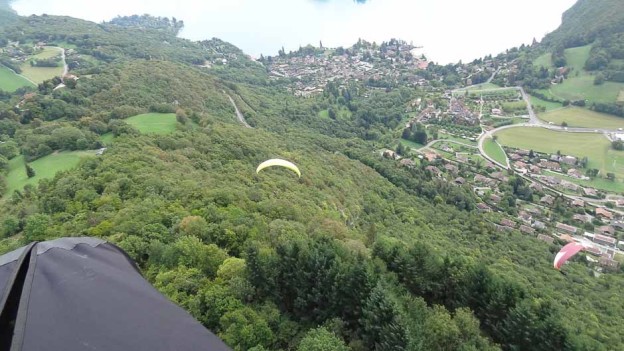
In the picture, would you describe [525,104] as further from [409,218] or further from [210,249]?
[210,249]

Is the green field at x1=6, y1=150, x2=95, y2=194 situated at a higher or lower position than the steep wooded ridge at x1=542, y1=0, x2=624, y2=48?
lower

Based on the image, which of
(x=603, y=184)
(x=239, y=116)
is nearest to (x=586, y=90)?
(x=603, y=184)

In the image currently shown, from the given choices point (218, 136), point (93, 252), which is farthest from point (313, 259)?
point (218, 136)

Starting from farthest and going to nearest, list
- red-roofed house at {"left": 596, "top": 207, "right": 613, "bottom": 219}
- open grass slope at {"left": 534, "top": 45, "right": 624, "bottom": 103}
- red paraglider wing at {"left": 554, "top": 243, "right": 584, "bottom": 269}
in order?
1. open grass slope at {"left": 534, "top": 45, "right": 624, "bottom": 103}
2. red-roofed house at {"left": 596, "top": 207, "right": 613, "bottom": 219}
3. red paraglider wing at {"left": 554, "top": 243, "right": 584, "bottom": 269}

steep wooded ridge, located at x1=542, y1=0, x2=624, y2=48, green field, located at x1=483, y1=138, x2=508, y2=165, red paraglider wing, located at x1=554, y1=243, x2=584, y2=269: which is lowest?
green field, located at x1=483, y1=138, x2=508, y2=165

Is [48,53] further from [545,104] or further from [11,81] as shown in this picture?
[545,104]

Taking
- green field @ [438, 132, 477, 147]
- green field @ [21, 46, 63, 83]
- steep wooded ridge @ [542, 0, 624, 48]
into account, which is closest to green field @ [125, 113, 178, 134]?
green field @ [21, 46, 63, 83]

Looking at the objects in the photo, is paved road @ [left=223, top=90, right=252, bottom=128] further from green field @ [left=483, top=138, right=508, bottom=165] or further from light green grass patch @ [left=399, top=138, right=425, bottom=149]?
green field @ [left=483, top=138, right=508, bottom=165]

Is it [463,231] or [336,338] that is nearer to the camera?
[336,338]
